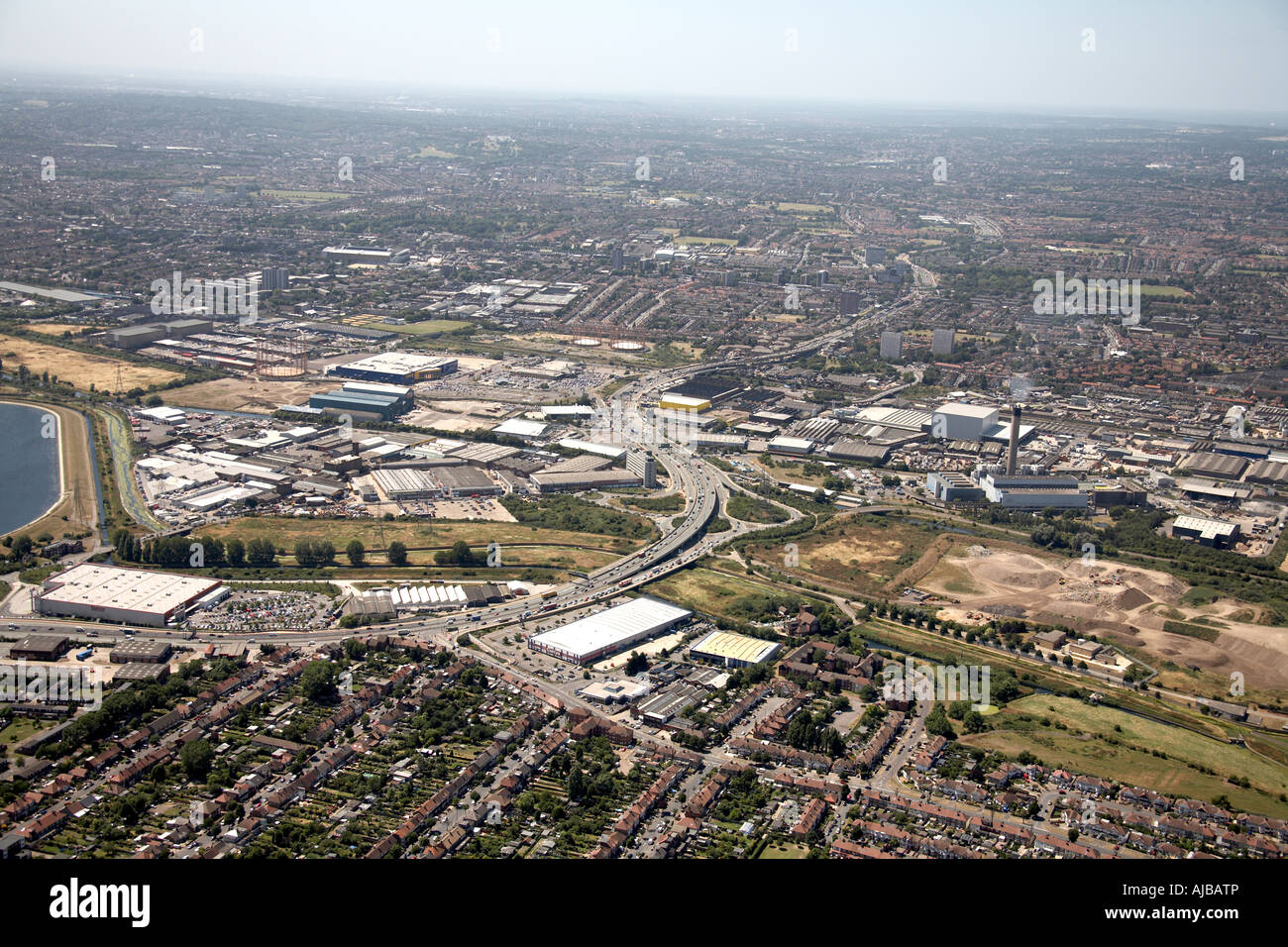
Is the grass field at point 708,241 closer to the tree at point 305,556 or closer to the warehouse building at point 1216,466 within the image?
the warehouse building at point 1216,466

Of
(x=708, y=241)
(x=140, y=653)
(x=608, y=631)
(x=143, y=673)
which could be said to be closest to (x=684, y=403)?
(x=608, y=631)

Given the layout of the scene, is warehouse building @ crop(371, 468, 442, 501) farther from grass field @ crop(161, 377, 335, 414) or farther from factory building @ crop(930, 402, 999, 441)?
factory building @ crop(930, 402, 999, 441)

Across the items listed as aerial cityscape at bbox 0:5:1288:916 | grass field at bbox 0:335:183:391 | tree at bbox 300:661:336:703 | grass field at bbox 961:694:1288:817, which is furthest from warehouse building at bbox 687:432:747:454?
grass field at bbox 0:335:183:391

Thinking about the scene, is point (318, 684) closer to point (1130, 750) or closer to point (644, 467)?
point (1130, 750)

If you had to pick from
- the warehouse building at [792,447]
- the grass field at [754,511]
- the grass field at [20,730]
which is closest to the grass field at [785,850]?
the grass field at [20,730]

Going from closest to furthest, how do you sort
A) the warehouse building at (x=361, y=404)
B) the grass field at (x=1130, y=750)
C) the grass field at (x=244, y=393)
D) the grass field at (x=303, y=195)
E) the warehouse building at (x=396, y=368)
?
1. the grass field at (x=1130, y=750)
2. the warehouse building at (x=361, y=404)
3. the grass field at (x=244, y=393)
4. the warehouse building at (x=396, y=368)
5. the grass field at (x=303, y=195)
